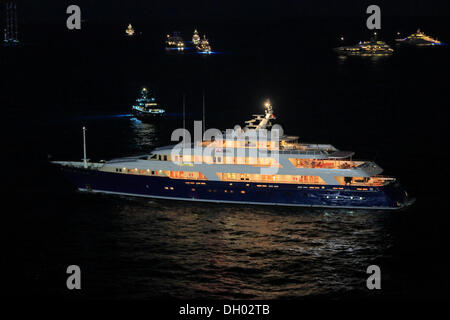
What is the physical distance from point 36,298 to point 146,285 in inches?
274

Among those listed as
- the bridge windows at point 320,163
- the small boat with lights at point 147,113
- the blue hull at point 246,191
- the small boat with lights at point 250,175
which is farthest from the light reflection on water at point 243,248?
the small boat with lights at point 147,113

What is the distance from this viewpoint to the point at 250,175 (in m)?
57.1

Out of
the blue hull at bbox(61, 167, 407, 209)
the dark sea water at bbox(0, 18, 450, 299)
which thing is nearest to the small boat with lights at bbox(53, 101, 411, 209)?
the blue hull at bbox(61, 167, 407, 209)

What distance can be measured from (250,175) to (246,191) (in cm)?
163

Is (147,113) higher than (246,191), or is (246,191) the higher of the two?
(147,113)

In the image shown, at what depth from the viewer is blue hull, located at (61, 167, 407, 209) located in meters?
54.9

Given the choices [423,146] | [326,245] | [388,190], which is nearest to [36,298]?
[326,245]

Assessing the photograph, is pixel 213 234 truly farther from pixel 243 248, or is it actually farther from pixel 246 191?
pixel 246 191

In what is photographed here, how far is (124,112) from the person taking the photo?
117000 mm

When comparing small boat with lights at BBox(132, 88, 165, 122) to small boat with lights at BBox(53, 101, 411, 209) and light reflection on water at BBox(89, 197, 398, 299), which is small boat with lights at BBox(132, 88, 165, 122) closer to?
small boat with lights at BBox(53, 101, 411, 209)

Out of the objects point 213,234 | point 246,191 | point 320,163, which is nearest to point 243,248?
point 213,234

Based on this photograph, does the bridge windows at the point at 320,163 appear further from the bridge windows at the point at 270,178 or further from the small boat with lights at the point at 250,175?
the bridge windows at the point at 270,178
